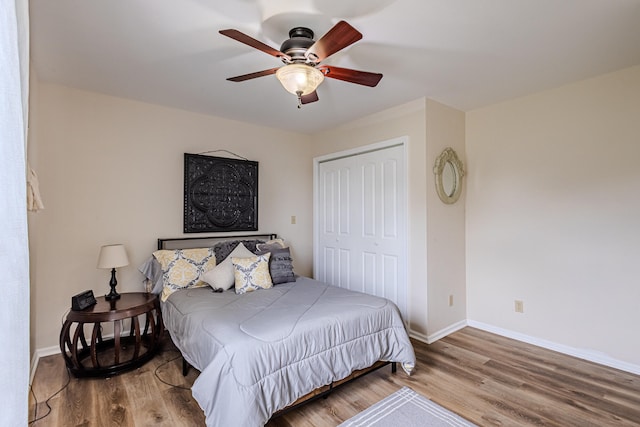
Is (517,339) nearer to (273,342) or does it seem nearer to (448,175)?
(448,175)

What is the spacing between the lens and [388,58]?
246 centimetres

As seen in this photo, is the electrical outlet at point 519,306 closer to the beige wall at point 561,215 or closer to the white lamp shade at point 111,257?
the beige wall at point 561,215

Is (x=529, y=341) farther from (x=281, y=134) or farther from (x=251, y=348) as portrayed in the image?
(x=281, y=134)

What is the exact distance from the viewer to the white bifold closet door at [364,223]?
11.6 feet

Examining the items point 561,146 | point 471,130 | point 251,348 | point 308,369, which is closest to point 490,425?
point 308,369

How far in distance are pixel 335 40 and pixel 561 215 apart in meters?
2.79

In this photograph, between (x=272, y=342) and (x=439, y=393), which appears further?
(x=439, y=393)

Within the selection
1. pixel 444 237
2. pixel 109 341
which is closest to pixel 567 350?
pixel 444 237

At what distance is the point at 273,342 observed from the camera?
1882 mm

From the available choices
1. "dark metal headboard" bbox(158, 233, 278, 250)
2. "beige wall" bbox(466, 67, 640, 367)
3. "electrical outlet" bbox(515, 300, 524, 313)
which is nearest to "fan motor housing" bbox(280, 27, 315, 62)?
"dark metal headboard" bbox(158, 233, 278, 250)

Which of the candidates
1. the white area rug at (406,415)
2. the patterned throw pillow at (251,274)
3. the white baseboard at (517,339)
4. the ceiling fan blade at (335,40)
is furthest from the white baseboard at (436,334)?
the ceiling fan blade at (335,40)

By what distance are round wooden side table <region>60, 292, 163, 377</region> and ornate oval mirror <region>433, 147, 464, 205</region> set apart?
3015 mm

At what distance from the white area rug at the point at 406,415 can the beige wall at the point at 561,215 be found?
1.76 meters

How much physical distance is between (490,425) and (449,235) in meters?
1.92
